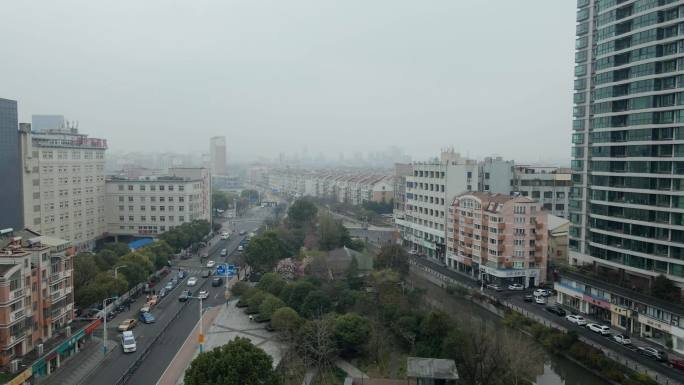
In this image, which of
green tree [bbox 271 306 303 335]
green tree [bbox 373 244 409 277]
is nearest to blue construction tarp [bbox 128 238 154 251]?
green tree [bbox 373 244 409 277]

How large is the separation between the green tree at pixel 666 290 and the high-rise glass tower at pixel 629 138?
64 cm

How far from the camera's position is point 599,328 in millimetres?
18141

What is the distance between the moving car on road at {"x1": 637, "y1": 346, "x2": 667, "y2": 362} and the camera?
51.0 feet

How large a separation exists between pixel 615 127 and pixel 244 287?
52.1 ft

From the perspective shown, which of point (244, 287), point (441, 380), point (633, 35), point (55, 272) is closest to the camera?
point (441, 380)

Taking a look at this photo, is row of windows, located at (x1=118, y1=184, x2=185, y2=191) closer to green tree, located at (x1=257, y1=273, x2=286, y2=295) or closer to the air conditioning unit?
green tree, located at (x1=257, y1=273, x2=286, y2=295)

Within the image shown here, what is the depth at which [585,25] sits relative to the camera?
22.5 metres

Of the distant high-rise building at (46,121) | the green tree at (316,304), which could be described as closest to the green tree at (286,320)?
the green tree at (316,304)

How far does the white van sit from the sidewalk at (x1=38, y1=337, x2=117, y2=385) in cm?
45

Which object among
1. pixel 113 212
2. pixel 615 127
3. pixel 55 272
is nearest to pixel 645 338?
pixel 615 127

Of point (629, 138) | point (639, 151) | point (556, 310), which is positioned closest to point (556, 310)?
point (556, 310)

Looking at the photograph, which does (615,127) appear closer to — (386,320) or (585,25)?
(585,25)

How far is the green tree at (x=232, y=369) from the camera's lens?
11156 millimetres

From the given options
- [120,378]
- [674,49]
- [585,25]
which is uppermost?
[585,25]
